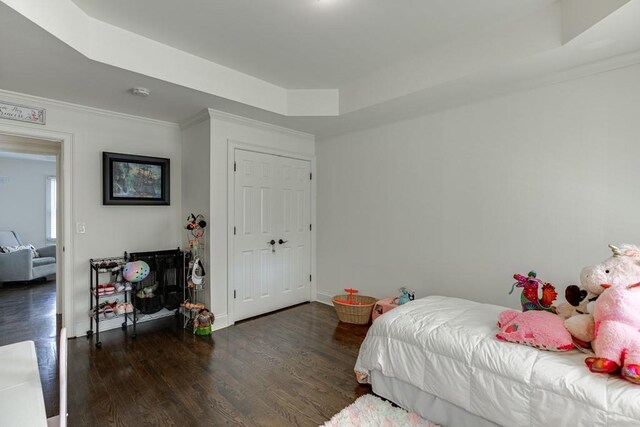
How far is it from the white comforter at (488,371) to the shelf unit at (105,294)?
102 inches

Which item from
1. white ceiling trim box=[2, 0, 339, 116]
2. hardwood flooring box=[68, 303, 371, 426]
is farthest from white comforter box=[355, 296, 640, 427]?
white ceiling trim box=[2, 0, 339, 116]

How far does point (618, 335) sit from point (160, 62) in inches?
135

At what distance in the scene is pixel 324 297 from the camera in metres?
4.56

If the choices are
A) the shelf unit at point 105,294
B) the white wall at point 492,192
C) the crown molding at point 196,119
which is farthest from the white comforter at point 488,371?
the crown molding at point 196,119

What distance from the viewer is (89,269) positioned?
344 centimetres

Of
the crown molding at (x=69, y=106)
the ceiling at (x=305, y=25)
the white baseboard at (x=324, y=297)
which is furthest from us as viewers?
the white baseboard at (x=324, y=297)

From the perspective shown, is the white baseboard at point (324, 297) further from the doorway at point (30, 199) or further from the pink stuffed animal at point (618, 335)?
the doorway at point (30, 199)

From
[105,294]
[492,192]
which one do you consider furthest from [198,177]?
[492,192]

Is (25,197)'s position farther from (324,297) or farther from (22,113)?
(324,297)

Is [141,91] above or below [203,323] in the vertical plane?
above

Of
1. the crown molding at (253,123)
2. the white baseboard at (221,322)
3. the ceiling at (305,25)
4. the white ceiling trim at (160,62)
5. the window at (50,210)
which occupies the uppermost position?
the ceiling at (305,25)

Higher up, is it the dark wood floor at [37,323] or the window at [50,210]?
the window at [50,210]

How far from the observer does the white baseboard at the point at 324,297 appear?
4488mm

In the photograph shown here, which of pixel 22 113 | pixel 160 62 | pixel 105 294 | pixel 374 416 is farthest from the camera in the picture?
pixel 105 294
